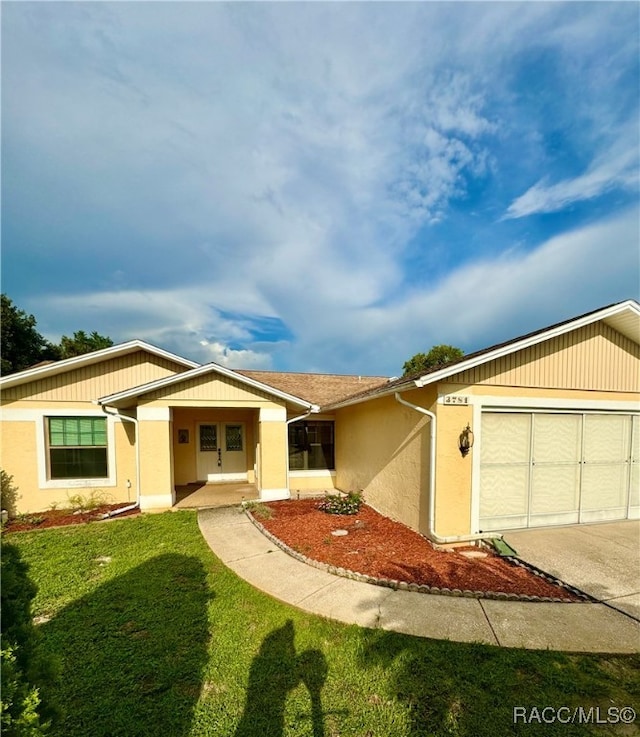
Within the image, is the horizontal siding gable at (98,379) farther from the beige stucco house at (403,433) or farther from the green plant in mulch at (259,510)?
the green plant in mulch at (259,510)

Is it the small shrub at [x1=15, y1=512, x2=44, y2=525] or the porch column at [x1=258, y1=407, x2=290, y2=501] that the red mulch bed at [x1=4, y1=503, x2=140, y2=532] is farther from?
the porch column at [x1=258, y1=407, x2=290, y2=501]

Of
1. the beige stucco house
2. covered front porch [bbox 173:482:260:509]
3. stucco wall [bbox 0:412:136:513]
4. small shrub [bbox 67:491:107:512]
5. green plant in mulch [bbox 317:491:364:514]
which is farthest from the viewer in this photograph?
small shrub [bbox 67:491:107:512]

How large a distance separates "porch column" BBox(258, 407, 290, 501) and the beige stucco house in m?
0.03

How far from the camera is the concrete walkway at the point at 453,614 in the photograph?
3.62 meters

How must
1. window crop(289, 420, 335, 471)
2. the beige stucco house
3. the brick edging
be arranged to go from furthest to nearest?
1. window crop(289, 420, 335, 471)
2. the beige stucco house
3. the brick edging

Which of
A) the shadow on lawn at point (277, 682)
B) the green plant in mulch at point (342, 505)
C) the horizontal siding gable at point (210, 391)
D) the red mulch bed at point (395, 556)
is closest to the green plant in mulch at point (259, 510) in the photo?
the red mulch bed at point (395, 556)

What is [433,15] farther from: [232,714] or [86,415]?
[86,415]

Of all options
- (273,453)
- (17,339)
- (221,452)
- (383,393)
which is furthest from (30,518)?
(17,339)

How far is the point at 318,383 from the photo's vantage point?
15.8m

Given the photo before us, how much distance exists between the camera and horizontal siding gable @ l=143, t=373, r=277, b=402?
8812 millimetres

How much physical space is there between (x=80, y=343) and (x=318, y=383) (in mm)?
25071

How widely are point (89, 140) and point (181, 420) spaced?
824cm

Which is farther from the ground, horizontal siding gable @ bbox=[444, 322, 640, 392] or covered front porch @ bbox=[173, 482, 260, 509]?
horizontal siding gable @ bbox=[444, 322, 640, 392]

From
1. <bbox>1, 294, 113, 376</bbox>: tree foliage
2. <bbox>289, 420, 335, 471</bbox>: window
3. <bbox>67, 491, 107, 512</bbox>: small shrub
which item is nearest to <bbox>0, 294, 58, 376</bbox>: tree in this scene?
<bbox>1, 294, 113, 376</bbox>: tree foliage
